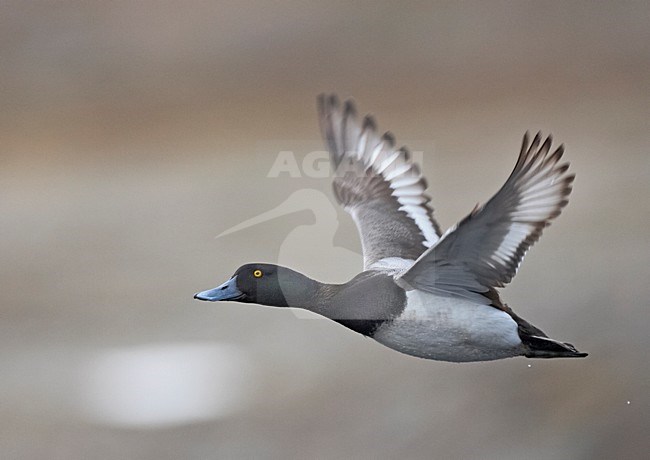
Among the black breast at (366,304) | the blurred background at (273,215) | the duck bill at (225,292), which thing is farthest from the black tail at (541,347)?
the blurred background at (273,215)

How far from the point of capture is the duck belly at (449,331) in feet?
3.02

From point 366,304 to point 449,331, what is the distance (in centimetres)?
8

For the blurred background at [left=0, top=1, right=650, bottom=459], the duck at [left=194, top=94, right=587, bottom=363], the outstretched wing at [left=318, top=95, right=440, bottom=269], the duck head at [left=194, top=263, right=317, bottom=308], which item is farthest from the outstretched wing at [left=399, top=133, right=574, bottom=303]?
the blurred background at [left=0, top=1, right=650, bottom=459]

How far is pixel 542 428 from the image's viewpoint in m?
2.09

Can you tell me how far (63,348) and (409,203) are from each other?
1.57 metres

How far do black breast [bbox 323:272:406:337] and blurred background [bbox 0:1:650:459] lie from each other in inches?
21.7

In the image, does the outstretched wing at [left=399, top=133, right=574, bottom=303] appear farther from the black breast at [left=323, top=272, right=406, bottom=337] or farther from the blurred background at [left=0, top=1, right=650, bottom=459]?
the blurred background at [left=0, top=1, right=650, bottom=459]

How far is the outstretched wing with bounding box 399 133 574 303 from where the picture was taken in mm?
878

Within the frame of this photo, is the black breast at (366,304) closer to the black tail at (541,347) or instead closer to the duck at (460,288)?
the duck at (460,288)

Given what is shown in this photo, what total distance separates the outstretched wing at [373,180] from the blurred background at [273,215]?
215 mm

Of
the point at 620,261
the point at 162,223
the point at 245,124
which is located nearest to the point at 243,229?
the point at 162,223

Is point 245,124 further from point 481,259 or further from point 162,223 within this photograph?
point 481,259

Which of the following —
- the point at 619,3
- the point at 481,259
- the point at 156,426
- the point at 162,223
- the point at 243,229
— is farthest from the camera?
the point at 619,3

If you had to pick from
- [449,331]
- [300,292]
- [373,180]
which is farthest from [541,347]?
[373,180]
